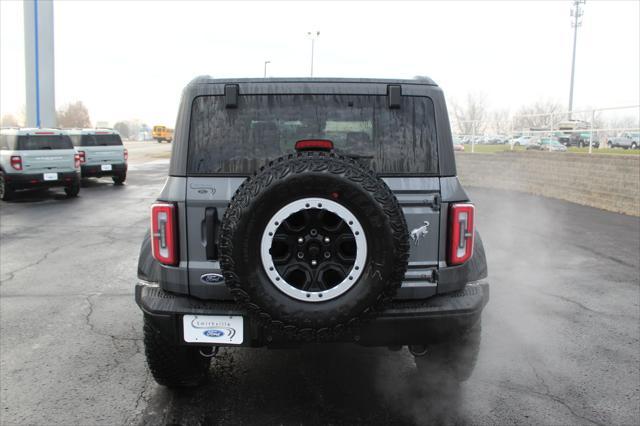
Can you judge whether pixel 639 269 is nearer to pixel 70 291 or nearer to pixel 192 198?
pixel 192 198

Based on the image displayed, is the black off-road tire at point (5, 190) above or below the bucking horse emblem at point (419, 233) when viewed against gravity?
below

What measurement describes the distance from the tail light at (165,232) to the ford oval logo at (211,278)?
0.18 meters

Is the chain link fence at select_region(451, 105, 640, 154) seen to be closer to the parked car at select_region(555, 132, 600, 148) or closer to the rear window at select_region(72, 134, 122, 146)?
the parked car at select_region(555, 132, 600, 148)

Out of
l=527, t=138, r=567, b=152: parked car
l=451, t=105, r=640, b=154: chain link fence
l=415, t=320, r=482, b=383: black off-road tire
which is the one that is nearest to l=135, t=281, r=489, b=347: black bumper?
l=415, t=320, r=482, b=383: black off-road tire

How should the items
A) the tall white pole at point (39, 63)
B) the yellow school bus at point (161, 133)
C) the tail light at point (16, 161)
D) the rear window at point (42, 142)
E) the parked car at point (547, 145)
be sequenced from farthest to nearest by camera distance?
1. the yellow school bus at point (161, 133)
2. the tall white pole at point (39, 63)
3. the parked car at point (547, 145)
4. the rear window at point (42, 142)
5. the tail light at point (16, 161)

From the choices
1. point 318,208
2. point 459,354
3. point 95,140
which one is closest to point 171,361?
point 318,208

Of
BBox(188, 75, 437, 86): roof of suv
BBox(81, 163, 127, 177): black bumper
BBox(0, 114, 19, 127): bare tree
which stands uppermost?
BBox(0, 114, 19, 127): bare tree

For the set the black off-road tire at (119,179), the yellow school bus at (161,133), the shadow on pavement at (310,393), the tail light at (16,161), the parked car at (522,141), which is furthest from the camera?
the yellow school bus at (161,133)

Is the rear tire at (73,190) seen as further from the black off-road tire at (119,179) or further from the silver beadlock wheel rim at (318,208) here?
the silver beadlock wheel rim at (318,208)

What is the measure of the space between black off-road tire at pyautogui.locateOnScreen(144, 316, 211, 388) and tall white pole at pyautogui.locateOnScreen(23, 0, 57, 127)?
25.2m

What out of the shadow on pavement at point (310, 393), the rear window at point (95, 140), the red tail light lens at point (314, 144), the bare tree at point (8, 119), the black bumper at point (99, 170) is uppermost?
the bare tree at point (8, 119)

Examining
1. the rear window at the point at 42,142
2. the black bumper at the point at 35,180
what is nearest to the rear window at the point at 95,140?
the rear window at the point at 42,142

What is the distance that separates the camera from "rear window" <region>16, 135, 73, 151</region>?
548 inches

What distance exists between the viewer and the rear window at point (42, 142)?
13.9 m
